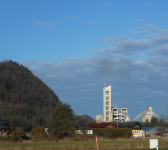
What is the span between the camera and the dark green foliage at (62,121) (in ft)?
235

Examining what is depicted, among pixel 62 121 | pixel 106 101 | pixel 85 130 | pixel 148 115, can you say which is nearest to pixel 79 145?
pixel 62 121

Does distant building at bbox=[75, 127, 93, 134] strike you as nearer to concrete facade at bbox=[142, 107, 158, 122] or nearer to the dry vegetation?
the dry vegetation

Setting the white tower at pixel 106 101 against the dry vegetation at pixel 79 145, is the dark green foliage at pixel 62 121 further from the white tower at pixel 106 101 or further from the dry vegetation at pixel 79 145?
the white tower at pixel 106 101

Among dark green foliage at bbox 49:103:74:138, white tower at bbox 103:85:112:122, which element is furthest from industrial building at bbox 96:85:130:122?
dark green foliage at bbox 49:103:74:138

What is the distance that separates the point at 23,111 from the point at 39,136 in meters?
96.5

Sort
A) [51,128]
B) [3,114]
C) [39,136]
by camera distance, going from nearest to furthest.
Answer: [39,136] → [51,128] → [3,114]

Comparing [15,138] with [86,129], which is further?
[86,129]

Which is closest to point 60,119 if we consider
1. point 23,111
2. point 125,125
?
point 125,125

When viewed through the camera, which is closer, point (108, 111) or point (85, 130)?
point (85, 130)

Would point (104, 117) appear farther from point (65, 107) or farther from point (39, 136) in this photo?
point (39, 136)

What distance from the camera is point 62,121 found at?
72438 mm

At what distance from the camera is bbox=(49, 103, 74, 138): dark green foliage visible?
71500 mm

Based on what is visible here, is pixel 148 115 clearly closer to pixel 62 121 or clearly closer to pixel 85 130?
Result: pixel 85 130

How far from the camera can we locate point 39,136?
191 ft
